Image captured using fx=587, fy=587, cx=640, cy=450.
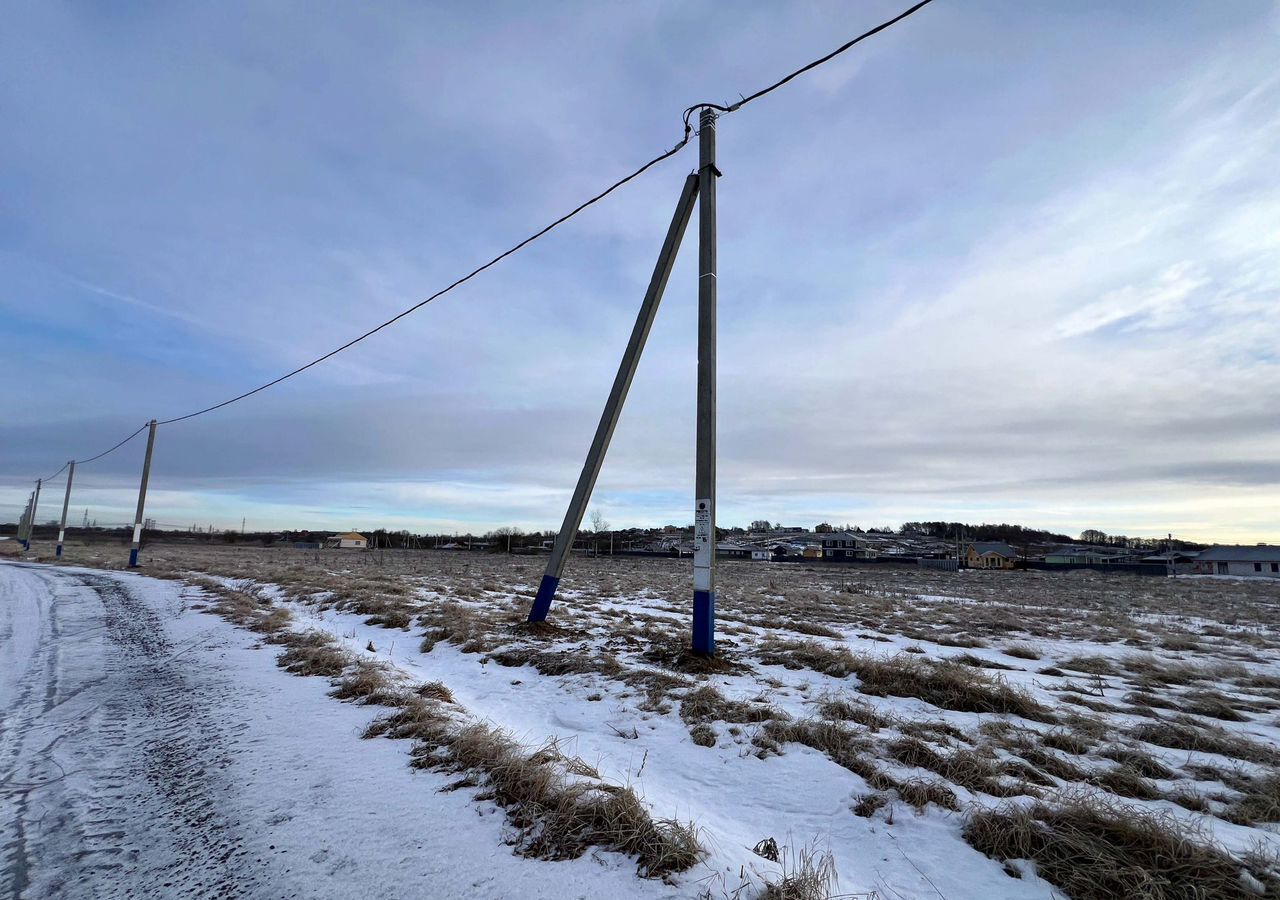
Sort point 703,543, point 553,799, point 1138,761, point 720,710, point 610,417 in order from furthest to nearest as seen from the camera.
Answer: point 610,417 < point 703,543 < point 720,710 < point 1138,761 < point 553,799

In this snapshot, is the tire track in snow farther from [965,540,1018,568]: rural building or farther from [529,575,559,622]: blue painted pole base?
[965,540,1018,568]: rural building

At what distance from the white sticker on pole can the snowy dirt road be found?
Answer: 468cm

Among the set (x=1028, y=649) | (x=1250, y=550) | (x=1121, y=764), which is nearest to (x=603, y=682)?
(x=1121, y=764)

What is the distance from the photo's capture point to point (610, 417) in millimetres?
11117

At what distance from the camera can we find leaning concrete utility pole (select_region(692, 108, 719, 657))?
8680 millimetres

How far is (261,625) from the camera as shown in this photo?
37.1 ft

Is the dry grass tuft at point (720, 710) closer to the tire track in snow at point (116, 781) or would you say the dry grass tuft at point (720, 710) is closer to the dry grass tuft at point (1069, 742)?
the dry grass tuft at point (1069, 742)

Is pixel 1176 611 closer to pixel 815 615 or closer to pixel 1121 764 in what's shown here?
pixel 815 615

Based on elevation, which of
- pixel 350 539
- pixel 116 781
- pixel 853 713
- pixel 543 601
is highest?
pixel 543 601

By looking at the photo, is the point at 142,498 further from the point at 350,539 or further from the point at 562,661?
the point at 350,539

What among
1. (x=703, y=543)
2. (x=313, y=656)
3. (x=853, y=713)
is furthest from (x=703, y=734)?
(x=313, y=656)

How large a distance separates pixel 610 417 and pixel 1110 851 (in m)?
Answer: 8.87

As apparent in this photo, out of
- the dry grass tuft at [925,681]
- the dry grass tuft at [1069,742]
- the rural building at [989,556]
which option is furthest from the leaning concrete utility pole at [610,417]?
the rural building at [989,556]

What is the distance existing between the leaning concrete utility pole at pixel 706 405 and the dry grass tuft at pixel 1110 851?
490 centimetres
